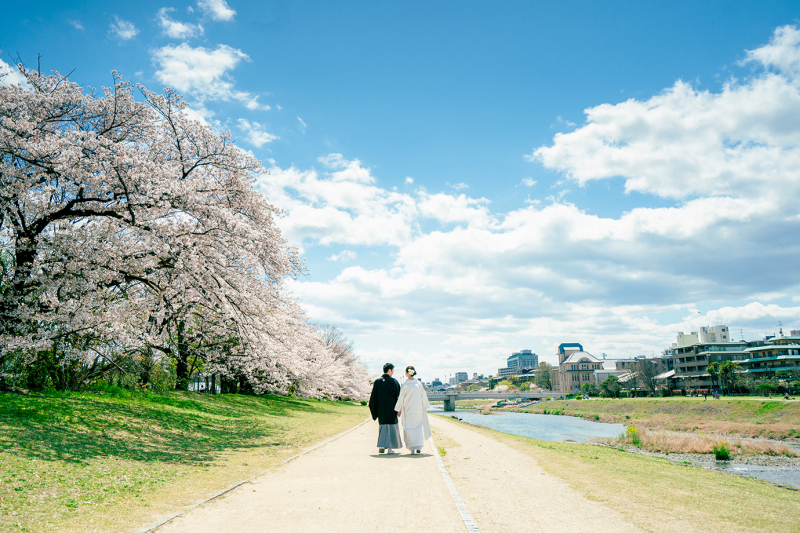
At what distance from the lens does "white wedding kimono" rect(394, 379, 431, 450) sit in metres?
11.6

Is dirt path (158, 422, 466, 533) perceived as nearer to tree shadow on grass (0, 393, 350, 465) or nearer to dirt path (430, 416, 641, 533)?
dirt path (430, 416, 641, 533)

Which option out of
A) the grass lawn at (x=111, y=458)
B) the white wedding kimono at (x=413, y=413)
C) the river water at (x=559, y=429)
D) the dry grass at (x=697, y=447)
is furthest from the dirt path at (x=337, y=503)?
the river water at (x=559, y=429)

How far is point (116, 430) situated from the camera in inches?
488

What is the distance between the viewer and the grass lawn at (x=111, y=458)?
641 cm

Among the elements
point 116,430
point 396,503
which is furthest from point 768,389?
point 116,430

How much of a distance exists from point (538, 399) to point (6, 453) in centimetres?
12492

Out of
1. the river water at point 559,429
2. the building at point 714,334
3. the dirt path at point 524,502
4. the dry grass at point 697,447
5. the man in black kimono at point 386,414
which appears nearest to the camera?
the dirt path at point 524,502

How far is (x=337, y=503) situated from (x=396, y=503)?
887 millimetres

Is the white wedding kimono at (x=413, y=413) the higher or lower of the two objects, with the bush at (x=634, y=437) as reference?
higher

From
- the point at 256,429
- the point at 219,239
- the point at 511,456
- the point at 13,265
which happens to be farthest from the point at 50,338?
the point at 511,456

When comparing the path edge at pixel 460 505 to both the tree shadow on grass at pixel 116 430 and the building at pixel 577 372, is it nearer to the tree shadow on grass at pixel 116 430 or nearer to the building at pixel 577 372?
the tree shadow on grass at pixel 116 430

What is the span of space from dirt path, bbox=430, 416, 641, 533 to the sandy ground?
14 mm

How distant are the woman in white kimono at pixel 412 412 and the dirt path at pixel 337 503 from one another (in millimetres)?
1301

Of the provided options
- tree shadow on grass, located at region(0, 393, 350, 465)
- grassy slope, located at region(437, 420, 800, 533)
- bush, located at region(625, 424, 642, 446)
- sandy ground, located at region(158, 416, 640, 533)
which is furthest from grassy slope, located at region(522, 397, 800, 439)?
tree shadow on grass, located at region(0, 393, 350, 465)
